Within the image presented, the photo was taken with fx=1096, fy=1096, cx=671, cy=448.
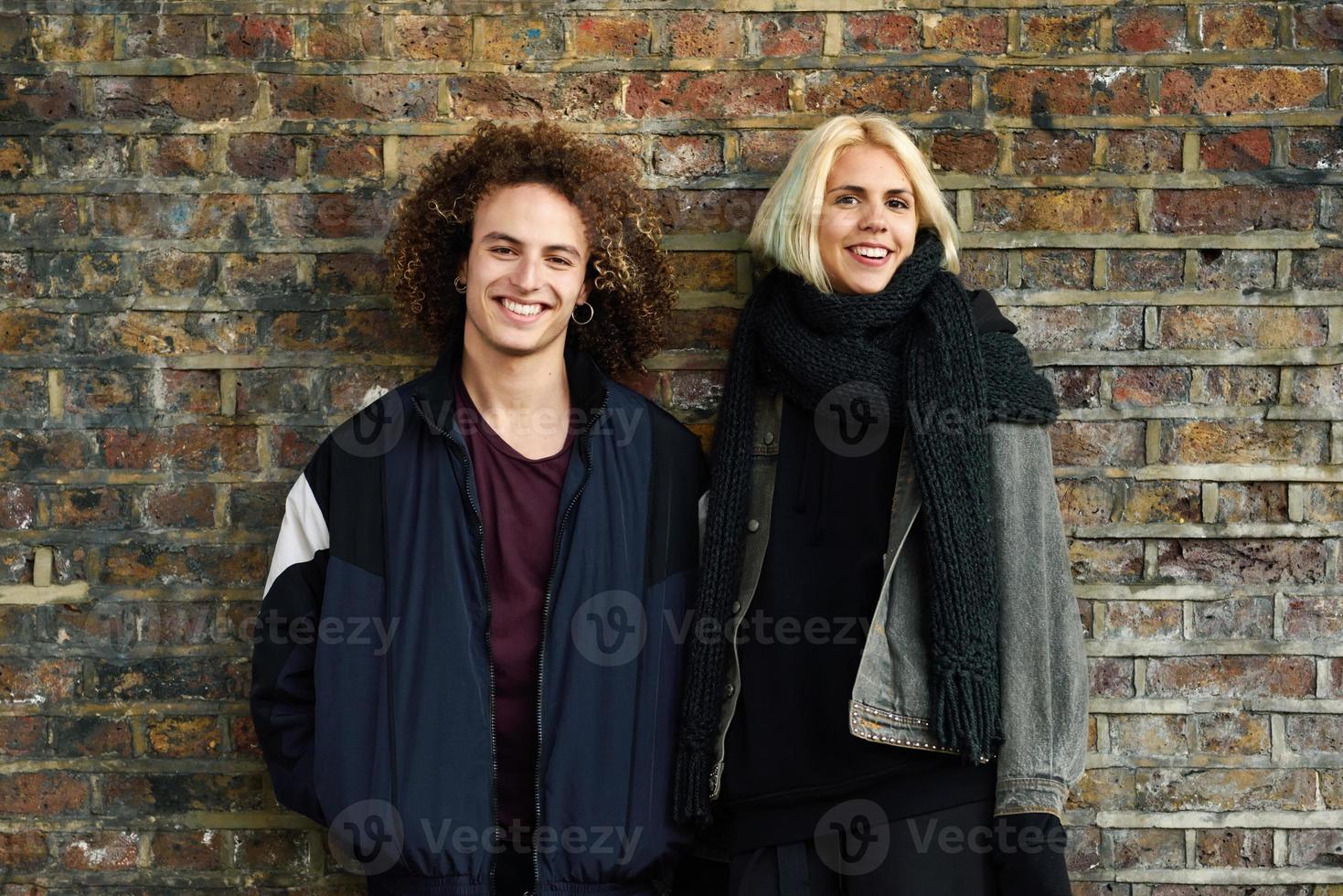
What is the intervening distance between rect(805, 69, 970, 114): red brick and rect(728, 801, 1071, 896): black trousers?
1484 millimetres

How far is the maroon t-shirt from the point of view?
2.17 metres

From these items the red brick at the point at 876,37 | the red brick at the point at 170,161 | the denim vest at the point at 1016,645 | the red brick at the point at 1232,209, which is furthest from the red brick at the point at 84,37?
the red brick at the point at 1232,209

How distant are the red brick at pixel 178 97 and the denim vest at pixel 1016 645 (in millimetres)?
1653

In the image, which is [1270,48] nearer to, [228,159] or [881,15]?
[881,15]

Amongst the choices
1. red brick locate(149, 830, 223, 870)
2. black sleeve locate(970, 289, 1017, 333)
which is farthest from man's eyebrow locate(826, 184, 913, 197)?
red brick locate(149, 830, 223, 870)

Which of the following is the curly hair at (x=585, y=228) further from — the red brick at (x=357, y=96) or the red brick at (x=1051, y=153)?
the red brick at (x=1051, y=153)

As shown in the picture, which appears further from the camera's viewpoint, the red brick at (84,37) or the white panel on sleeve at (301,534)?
the red brick at (84,37)

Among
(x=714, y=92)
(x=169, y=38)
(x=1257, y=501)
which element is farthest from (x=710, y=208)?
(x=1257, y=501)

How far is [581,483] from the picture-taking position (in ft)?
7.20

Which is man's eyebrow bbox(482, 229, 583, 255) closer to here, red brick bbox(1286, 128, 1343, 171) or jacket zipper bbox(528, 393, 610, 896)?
jacket zipper bbox(528, 393, 610, 896)

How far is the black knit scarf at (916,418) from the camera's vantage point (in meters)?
1.98

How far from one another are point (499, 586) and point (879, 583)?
747mm

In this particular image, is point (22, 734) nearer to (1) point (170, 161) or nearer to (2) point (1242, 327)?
(1) point (170, 161)

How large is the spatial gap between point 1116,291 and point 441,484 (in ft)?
5.01
